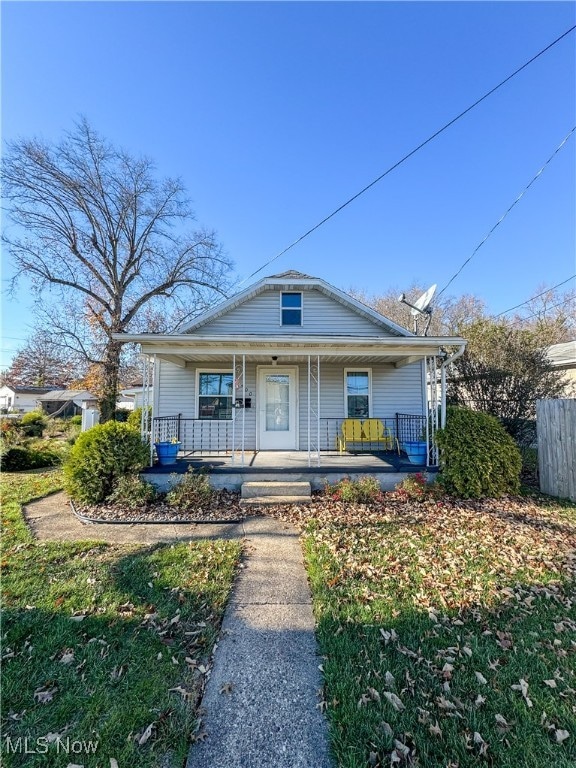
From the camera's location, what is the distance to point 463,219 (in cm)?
1489

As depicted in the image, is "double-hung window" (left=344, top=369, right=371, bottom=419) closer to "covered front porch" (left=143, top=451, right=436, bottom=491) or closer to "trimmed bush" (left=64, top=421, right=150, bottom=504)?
"covered front porch" (left=143, top=451, right=436, bottom=491)

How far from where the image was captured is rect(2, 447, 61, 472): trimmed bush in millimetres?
10711

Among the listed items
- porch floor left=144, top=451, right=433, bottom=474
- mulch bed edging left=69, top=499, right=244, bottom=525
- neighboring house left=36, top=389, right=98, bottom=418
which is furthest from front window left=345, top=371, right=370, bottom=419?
neighboring house left=36, top=389, right=98, bottom=418

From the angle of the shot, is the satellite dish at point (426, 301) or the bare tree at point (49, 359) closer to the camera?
the satellite dish at point (426, 301)

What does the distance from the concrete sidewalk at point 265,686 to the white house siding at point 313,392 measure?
6.48 meters

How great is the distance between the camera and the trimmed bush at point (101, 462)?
22.2ft

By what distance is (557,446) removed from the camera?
7.19m

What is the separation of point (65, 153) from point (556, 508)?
22715 mm

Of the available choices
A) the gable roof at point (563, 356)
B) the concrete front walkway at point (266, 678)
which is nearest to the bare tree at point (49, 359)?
the concrete front walkway at point (266, 678)

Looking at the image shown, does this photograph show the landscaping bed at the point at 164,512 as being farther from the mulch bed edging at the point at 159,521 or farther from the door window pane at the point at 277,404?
the door window pane at the point at 277,404

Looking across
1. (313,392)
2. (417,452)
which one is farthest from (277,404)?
(417,452)

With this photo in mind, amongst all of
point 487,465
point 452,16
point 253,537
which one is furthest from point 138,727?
point 452,16

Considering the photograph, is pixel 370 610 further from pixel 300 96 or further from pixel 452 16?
pixel 300 96

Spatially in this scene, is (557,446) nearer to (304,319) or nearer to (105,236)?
(304,319)
